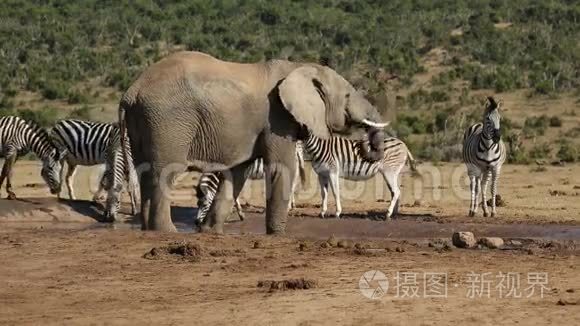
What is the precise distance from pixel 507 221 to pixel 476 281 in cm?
663

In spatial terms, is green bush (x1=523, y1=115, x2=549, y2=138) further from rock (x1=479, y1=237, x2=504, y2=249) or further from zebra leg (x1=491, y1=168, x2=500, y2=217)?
rock (x1=479, y1=237, x2=504, y2=249)

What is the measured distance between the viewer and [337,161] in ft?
59.5

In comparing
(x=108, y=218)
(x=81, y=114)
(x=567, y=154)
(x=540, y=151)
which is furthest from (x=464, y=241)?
(x=81, y=114)

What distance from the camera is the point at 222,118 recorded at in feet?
44.2

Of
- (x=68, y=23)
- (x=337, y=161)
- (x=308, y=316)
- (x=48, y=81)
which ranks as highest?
(x=68, y=23)

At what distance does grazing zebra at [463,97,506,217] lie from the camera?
17609mm

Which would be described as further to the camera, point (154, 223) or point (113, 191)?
point (113, 191)

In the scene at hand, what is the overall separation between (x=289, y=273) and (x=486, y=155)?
7.92 meters

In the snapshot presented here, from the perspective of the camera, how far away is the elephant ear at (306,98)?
43.8 feet

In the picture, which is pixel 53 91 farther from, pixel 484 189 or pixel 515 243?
pixel 515 243

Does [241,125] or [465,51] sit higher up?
[465,51]

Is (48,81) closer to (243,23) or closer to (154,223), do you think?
(243,23)

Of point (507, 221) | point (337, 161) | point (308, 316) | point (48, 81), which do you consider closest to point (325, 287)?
point (308, 316)

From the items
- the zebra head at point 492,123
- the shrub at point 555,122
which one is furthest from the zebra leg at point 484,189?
the shrub at point 555,122
